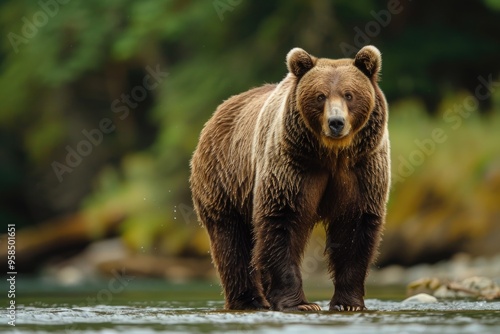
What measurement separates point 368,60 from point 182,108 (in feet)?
47.7

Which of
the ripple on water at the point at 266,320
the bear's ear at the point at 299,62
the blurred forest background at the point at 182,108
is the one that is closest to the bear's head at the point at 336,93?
the bear's ear at the point at 299,62

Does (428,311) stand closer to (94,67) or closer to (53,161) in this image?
(94,67)

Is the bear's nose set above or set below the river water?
above

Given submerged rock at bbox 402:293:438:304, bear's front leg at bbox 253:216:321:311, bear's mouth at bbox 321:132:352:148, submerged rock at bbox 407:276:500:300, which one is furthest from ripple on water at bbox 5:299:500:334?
submerged rock at bbox 407:276:500:300

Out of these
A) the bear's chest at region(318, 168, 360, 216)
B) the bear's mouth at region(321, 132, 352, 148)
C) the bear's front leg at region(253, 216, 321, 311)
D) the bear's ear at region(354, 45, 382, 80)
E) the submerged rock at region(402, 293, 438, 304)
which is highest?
the bear's ear at region(354, 45, 382, 80)

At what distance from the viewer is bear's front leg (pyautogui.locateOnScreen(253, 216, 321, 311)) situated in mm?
9484

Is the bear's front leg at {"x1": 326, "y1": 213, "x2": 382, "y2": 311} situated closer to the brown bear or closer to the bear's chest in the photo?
the brown bear

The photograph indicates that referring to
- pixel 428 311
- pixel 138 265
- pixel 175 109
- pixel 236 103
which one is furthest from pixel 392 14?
pixel 428 311

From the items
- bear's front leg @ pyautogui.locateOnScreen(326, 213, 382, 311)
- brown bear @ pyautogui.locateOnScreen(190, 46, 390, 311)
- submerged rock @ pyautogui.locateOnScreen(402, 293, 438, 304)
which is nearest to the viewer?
brown bear @ pyautogui.locateOnScreen(190, 46, 390, 311)

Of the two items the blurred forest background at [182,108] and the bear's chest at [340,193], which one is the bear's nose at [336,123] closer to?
the bear's chest at [340,193]

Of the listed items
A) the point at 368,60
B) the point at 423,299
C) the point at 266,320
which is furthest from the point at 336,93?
the point at 423,299

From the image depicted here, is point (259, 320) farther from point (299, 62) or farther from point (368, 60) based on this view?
point (368, 60)

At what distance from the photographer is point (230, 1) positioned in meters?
23.8

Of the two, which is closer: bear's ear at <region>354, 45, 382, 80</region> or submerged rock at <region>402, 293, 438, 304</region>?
bear's ear at <region>354, 45, 382, 80</region>
